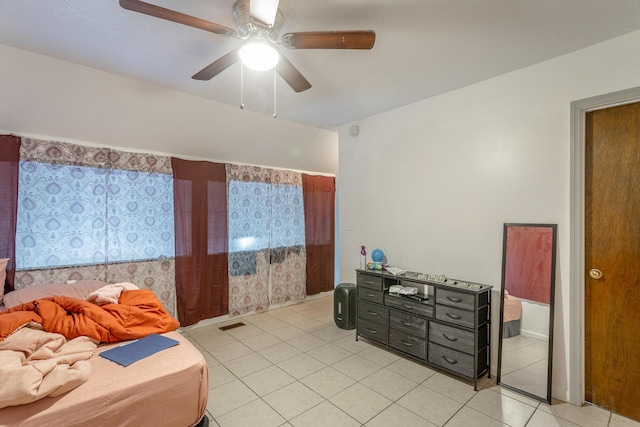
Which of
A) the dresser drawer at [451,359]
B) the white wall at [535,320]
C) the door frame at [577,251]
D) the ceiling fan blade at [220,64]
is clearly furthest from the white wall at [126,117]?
the white wall at [535,320]

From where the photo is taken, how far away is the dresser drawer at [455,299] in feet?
8.48

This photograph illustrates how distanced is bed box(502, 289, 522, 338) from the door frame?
35 centimetres

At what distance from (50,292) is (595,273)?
4503 millimetres

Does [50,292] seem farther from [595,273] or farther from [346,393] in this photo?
[595,273]

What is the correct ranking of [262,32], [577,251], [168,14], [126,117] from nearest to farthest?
[168,14] < [262,32] < [577,251] < [126,117]

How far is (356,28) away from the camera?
204cm

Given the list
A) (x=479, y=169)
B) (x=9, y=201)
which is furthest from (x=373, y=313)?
(x=9, y=201)

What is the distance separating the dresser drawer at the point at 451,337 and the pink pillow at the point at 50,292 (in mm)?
3216

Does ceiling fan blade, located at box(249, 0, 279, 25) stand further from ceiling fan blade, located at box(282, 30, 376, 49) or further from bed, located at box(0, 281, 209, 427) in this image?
bed, located at box(0, 281, 209, 427)

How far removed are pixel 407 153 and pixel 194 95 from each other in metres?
2.47

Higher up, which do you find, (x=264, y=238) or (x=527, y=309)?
(x=264, y=238)

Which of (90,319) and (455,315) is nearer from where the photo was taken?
(90,319)

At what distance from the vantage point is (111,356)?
1.82 metres

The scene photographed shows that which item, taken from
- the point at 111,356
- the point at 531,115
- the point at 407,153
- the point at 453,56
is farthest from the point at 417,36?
the point at 111,356
